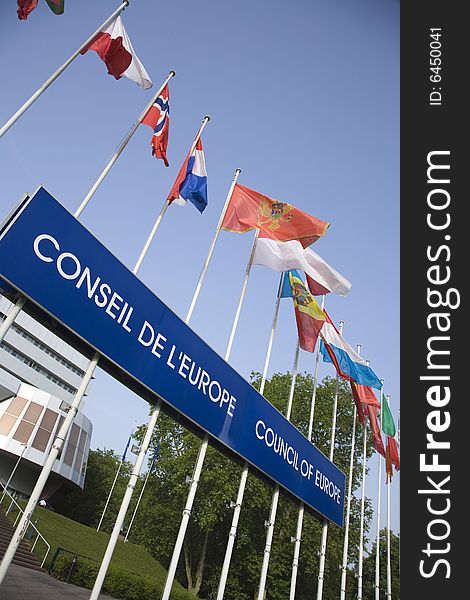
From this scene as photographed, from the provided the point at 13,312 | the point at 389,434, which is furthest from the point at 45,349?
the point at 13,312

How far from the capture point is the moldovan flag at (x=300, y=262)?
1350cm

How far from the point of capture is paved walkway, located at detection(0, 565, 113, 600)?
10961 mm

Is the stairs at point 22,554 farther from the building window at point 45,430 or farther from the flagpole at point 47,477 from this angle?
the building window at point 45,430

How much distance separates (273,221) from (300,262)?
4.64 ft

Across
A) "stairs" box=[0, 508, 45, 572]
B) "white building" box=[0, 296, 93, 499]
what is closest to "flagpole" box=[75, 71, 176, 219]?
"stairs" box=[0, 508, 45, 572]

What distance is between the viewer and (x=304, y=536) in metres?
25.9

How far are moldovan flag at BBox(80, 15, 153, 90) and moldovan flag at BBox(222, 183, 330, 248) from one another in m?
4.20

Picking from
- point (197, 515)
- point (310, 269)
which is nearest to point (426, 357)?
point (310, 269)

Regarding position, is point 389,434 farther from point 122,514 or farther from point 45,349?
point 45,349

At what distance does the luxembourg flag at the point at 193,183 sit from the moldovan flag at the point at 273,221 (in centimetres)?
141

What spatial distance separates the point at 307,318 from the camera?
1490 cm

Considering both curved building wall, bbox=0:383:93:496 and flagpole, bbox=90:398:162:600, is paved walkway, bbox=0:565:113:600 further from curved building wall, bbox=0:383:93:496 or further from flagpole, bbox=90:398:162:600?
curved building wall, bbox=0:383:93:496

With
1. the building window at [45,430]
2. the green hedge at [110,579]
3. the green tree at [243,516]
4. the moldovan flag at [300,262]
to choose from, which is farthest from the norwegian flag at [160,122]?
the building window at [45,430]

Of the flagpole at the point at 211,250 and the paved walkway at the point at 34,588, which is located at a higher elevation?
the flagpole at the point at 211,250
